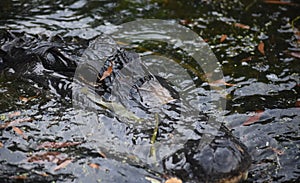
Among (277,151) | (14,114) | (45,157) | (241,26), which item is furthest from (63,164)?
(241,26)

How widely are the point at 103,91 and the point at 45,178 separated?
103cm

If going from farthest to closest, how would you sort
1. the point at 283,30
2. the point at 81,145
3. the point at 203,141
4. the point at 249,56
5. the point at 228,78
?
the point at 283,30 → the point at 249,56 → the point at 228,78 → the point at 81,145 → the point at 203,141

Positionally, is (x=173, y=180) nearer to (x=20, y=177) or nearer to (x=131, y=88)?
(x=131, y=88)

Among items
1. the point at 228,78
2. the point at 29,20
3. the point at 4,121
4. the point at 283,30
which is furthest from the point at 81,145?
the point at 283,30

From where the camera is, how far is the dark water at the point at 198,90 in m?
3.74

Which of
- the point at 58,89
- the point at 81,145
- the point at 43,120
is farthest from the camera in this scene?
the point at 58,89

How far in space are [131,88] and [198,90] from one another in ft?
3.94

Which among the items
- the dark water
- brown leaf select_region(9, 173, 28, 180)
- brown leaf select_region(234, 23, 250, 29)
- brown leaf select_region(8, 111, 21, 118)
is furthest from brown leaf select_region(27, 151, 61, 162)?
brown leaf select_region(234, 23, 250, 29)

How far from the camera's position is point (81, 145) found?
3.85 meters

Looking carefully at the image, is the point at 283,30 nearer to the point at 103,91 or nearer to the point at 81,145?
the point at 103,91

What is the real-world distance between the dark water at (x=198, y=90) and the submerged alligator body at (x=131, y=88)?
144 mm

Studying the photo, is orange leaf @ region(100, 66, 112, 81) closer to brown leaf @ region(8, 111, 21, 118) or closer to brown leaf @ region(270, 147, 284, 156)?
brown leaf @ region(8, 111, 21, 118)

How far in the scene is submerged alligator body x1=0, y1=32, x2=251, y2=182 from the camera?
3414 mm

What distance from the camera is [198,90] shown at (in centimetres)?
515
